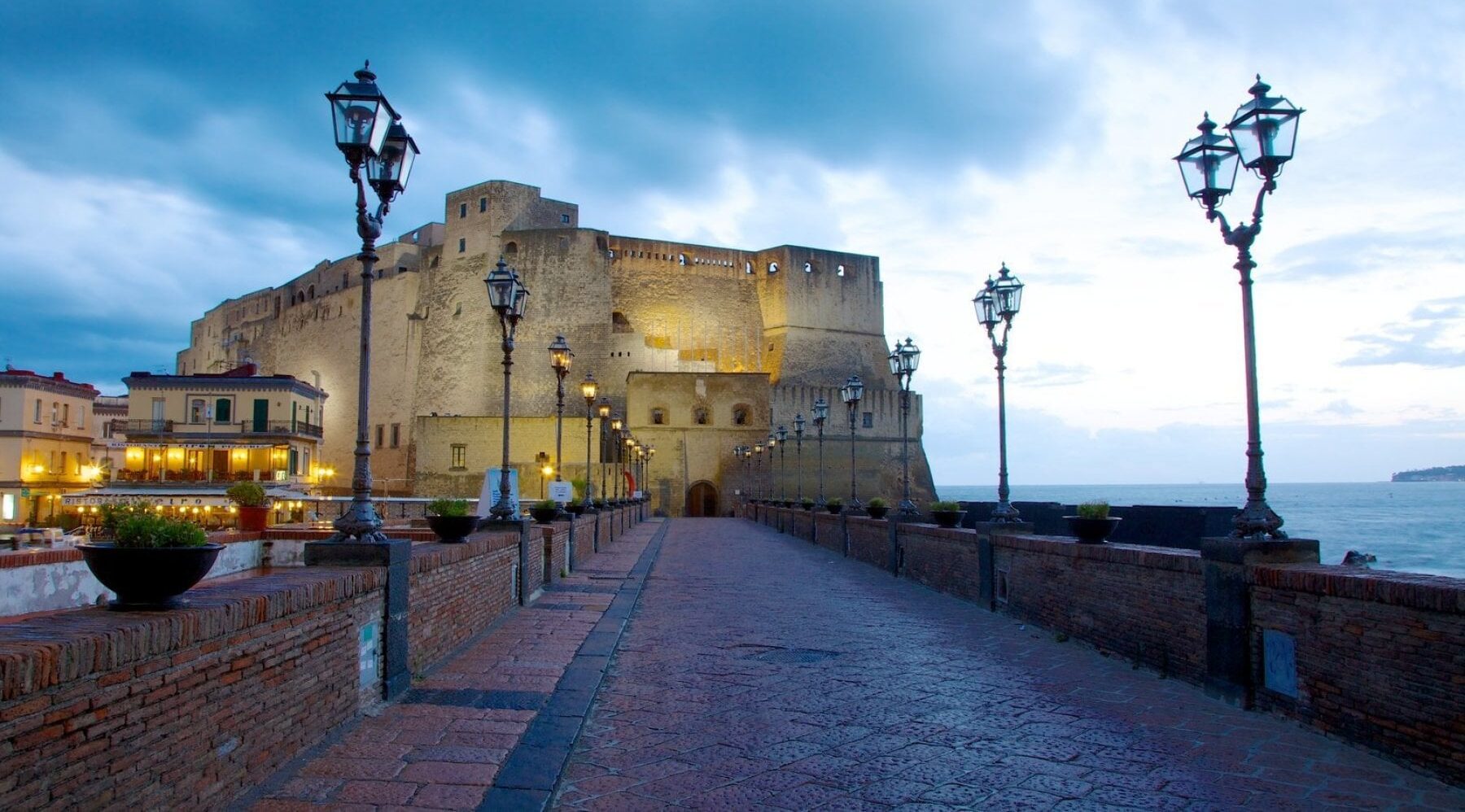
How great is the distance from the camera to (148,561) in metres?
3.78

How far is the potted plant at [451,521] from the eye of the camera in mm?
8812

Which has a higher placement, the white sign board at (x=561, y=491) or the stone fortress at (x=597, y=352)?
the stone fortress at (x=597, y=352)

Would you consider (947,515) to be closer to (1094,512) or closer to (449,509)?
(1094,512)

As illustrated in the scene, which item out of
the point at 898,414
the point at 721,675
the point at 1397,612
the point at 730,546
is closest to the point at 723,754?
the point at 721,675

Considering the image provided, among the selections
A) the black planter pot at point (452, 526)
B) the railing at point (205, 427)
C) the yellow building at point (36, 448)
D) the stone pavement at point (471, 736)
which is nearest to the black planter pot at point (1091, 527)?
the stone pavement at point (471, 736)

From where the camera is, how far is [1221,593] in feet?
20.7

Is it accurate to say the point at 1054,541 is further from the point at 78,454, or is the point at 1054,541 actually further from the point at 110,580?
the point at 78,454

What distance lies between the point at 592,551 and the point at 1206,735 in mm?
14508

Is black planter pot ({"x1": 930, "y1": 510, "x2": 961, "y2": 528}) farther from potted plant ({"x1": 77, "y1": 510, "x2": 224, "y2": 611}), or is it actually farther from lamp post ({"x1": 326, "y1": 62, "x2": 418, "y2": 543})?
potted plant ({"x1": 77, "y1": 510, "x2": 224, "y2": 611})

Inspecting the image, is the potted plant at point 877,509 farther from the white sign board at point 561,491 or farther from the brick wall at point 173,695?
the brick wall at point 173,695

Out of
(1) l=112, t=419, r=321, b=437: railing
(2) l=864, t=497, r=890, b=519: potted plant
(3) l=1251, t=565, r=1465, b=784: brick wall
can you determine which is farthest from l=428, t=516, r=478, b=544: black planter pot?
(1) l=112, t=419, r=321, b=437: railing

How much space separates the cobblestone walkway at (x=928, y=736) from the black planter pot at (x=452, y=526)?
71.3 inches

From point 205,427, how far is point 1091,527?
149 ft

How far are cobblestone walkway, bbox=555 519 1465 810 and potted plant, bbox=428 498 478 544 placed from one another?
182 cm
